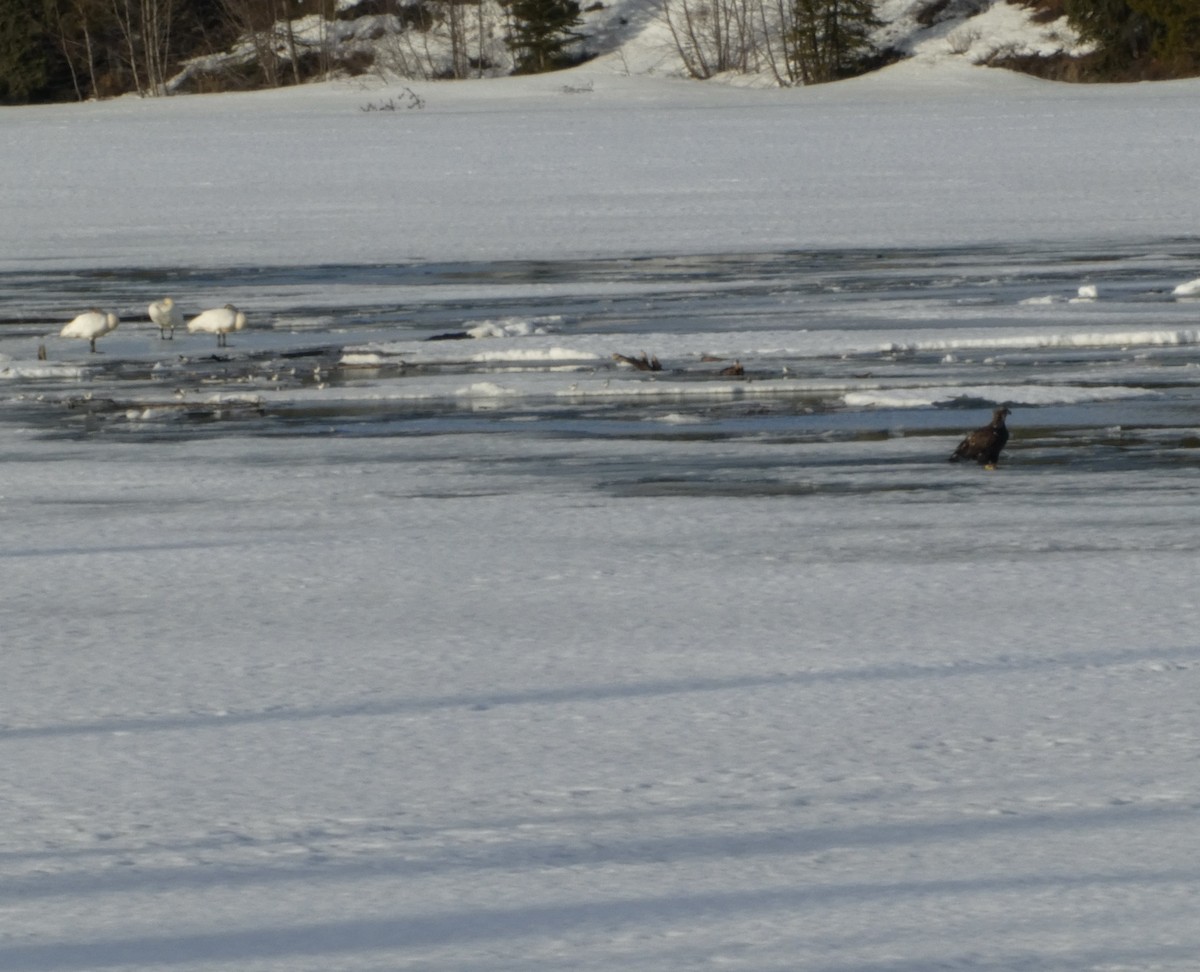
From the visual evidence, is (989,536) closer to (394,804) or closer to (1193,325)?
(394,804)

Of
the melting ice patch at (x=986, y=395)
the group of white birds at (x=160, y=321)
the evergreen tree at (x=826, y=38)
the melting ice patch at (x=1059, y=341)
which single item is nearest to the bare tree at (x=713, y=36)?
the evergreen tree at (x=826, y=38)

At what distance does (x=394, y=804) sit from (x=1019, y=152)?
2596cm

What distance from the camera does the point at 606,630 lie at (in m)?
5.00

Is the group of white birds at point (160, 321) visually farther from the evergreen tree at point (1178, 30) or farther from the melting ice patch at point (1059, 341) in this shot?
the evergreen tree at point (1178, 30)

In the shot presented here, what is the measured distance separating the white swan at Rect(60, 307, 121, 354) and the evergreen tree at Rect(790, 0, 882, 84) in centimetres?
4915

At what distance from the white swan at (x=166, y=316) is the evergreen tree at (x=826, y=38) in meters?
48.6

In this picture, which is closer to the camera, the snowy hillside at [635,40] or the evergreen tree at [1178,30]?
the evergreen tree at [1178,30]

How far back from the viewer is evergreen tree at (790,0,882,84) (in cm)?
5900

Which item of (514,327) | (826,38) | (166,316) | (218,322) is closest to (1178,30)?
(826,38)

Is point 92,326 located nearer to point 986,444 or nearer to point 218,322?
point 218,322

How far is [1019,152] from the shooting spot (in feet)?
93.9

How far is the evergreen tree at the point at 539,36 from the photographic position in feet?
207

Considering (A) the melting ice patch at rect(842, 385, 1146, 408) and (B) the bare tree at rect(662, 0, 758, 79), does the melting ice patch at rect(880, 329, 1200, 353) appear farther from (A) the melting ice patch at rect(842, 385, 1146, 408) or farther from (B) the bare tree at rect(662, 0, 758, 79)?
(B) the bare tree at rect(662, 0, 758, 79)

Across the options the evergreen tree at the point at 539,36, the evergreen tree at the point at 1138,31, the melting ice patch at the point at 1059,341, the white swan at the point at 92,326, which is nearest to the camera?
the melting ice patch at the point at 1059,341
